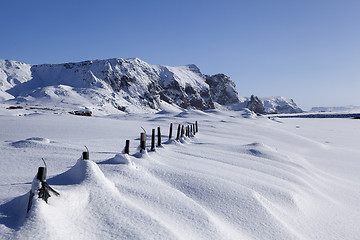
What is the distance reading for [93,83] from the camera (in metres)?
81.5

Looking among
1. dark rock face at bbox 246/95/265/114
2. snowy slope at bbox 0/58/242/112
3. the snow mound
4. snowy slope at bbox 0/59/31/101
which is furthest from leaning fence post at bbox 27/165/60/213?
dark rock face at bbox 246/95/265/114

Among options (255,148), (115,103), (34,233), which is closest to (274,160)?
(255,148)

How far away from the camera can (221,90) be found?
149m

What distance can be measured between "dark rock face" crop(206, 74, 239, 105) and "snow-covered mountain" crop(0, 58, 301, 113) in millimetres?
17102

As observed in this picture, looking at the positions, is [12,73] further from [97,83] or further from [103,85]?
[103,85]

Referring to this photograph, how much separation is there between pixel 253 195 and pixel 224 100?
146943 millimetres

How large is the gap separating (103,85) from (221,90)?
8232 centimetres

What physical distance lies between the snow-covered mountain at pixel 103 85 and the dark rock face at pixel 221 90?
673 inches

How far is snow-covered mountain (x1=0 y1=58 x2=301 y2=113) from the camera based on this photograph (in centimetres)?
6250

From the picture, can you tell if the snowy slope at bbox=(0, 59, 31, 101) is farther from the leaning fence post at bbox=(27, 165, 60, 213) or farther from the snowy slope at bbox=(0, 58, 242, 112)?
the leaning fence post at bbox=(27, 165, 60, 213)

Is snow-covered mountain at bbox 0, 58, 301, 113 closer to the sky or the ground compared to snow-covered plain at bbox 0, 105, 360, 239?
closer to the sky

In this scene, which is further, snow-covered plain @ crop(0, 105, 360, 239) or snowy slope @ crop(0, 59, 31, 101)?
snowy slope @ crop(0, 59, 31, 101)

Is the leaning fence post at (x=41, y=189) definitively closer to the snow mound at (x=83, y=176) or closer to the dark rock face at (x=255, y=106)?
the snow mound at (x=83, y=176)

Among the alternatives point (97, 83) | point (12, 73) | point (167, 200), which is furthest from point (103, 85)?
point (167, 200)
